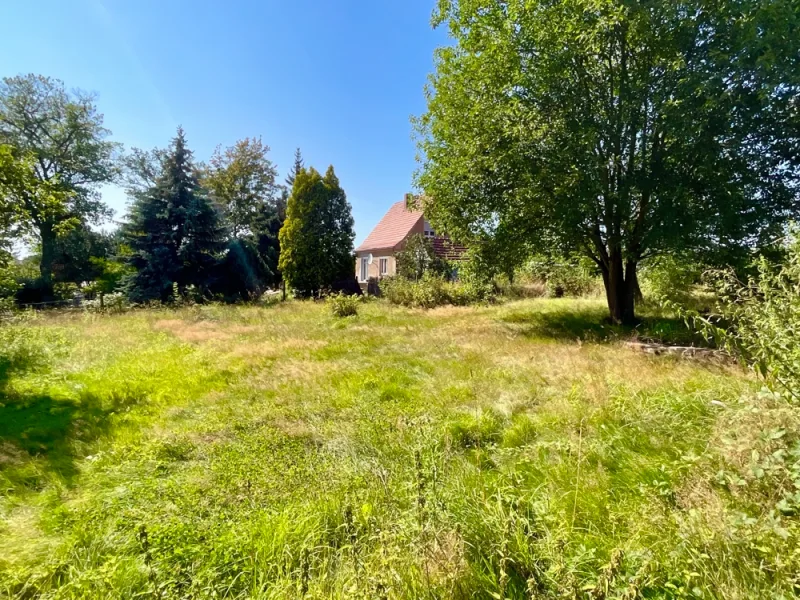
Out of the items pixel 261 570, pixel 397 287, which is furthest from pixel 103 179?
pixel 261 570

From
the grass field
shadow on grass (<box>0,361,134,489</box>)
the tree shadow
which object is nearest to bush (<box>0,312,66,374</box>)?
the grass field

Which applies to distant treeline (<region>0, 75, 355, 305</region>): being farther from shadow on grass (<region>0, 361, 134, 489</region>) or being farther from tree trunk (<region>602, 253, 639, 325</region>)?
tree trunk (<region>602, 253, 639, 325</region>)

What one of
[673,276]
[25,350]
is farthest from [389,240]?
[25,350]

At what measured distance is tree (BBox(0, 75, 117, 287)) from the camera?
2031 cm

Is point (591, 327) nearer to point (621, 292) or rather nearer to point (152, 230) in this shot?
point (621, 292)

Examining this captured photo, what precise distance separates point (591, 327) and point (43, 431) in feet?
35.4

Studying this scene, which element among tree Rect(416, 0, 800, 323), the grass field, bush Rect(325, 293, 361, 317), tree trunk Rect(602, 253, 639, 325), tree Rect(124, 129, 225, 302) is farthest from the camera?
tree Rect(124, 129, 225, 302)

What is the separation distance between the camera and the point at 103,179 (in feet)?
78.6

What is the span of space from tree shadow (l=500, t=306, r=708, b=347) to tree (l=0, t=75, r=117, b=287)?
23.5 meters

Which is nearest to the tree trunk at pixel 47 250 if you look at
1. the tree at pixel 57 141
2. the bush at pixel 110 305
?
the tree at pixel 57 141

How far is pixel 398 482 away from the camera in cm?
280

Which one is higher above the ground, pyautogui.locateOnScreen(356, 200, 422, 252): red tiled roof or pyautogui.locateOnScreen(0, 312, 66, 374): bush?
pyautogui.locateOnScreen(356, 200, 422, 252): red tiled roof

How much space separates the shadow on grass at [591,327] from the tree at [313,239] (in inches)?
454

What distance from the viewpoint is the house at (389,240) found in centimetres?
2595
